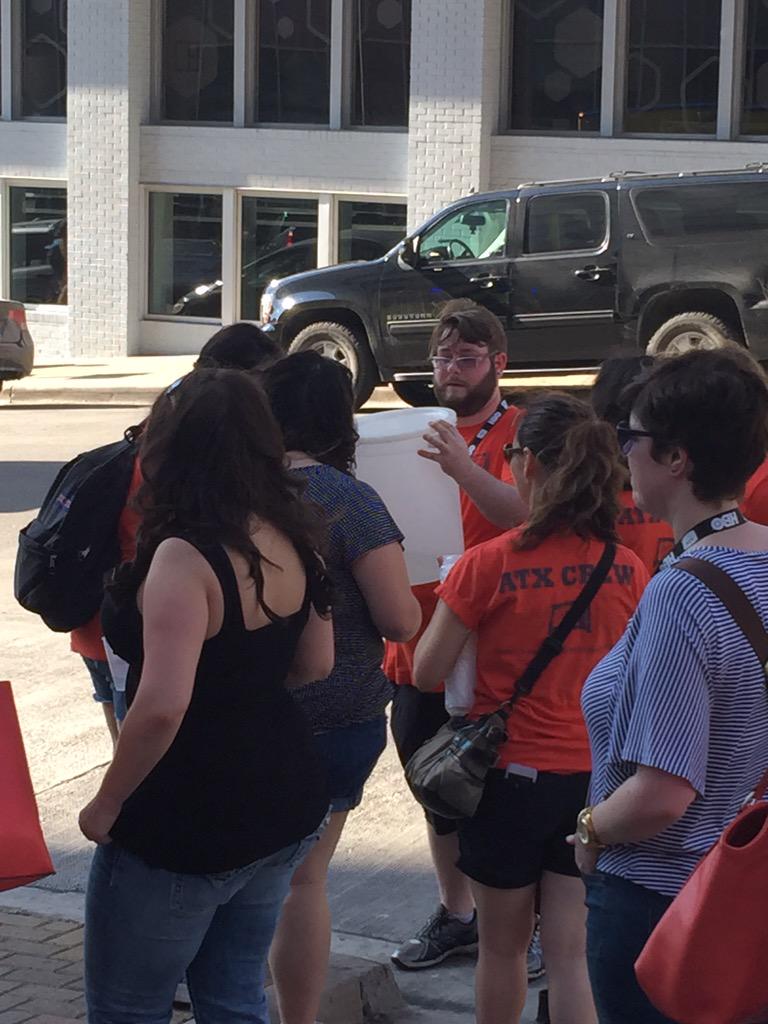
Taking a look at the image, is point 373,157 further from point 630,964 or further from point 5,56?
point 630,964

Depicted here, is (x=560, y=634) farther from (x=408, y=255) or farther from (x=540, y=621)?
(x=408, y=255)

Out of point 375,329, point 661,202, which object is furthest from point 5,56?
point 661,202

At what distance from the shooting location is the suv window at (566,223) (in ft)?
54.5

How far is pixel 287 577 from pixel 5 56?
75.5ft

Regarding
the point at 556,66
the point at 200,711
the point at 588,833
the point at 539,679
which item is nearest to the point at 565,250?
the point at 556,66

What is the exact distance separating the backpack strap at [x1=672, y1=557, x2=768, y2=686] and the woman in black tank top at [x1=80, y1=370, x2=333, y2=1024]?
0.84 meters

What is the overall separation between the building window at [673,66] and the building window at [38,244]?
28.2ft

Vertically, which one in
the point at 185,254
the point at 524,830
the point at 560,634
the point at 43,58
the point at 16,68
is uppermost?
the point at 43,58

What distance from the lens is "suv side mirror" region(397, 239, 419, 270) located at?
17.3m

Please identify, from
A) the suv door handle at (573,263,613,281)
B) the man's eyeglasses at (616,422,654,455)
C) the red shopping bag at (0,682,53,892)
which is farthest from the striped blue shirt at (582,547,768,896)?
the suv door handle at (573,263,613,281)

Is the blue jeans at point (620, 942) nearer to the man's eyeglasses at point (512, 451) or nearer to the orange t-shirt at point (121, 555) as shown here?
the man's eyeglasses at point (512, 451)

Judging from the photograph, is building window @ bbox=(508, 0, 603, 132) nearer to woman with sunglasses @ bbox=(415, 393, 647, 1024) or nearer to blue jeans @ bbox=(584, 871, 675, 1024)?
woman with sunglasses @ bbox=(415, 393, 647, 1024)

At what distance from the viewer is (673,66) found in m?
21.1

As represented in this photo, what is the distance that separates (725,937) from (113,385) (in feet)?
60.7
